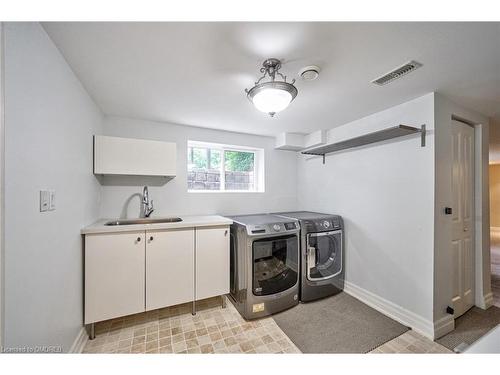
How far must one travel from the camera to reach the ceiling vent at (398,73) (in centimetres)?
125

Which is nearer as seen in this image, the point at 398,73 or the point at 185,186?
the point at 398,73

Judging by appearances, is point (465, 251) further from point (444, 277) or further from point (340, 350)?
point (340, 350)

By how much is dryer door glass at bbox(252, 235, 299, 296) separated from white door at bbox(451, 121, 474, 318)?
59.0 inches

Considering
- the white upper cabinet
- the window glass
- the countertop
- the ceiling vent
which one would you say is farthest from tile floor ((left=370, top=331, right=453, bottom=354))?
the white upper cabinet

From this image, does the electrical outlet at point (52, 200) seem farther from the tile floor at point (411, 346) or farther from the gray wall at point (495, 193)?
the gray wall at point (495, 193)

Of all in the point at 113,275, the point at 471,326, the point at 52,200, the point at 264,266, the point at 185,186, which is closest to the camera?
the point at 52,200

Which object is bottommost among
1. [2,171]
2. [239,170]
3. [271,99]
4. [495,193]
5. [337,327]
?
[337,327]

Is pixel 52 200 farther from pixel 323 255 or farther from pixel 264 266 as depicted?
pixel 323 255

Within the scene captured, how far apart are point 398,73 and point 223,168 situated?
7.09ft

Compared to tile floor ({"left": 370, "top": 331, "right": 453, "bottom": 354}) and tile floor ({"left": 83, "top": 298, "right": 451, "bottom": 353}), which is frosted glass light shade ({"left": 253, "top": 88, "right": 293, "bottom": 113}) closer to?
tile floor ({"left": 83, "top": 298, "right": 451, "bottom": 353})

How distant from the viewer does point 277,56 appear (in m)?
1.19

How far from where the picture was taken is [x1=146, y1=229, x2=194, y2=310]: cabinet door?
1.76 meters

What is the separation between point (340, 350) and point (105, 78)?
2.79 metres

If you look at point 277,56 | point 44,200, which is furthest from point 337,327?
point 44,200
